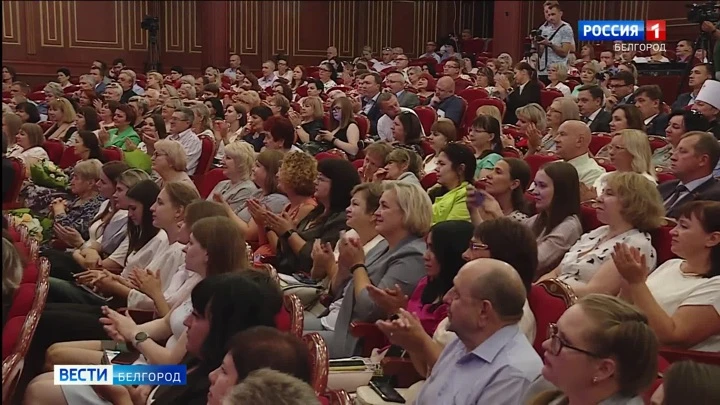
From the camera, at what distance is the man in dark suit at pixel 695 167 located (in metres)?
3.27

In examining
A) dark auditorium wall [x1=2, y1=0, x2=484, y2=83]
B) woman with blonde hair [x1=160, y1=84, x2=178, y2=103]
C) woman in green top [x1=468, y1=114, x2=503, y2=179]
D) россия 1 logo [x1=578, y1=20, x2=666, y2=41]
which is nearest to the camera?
woman in green top [x1=468, y1=114, x2=503, y2=179]

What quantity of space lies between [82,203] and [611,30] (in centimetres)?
1060

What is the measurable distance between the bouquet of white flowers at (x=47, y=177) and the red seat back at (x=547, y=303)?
3.42m

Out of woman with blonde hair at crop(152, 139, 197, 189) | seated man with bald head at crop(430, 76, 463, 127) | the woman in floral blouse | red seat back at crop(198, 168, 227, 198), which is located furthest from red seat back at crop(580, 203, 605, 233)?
seated man with bald head at crop(430, 76, 463, 127)

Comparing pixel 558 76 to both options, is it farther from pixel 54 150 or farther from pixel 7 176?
pixel 7 176

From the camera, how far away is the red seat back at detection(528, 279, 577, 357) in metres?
2.08

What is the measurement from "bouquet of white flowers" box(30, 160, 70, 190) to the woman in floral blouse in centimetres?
42

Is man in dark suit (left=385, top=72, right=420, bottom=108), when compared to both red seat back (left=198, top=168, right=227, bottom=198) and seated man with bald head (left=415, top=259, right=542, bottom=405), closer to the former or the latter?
red seat back (left=198, top=168, right=227, bottom=198)

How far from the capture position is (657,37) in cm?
1234

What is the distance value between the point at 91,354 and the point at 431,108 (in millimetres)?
4545

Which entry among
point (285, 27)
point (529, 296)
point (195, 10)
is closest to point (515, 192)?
point (529, 296)

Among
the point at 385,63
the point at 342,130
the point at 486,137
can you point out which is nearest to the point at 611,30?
the point at 385,63

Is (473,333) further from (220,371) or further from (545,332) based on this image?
(220,371)

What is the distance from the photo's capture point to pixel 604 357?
151cm
